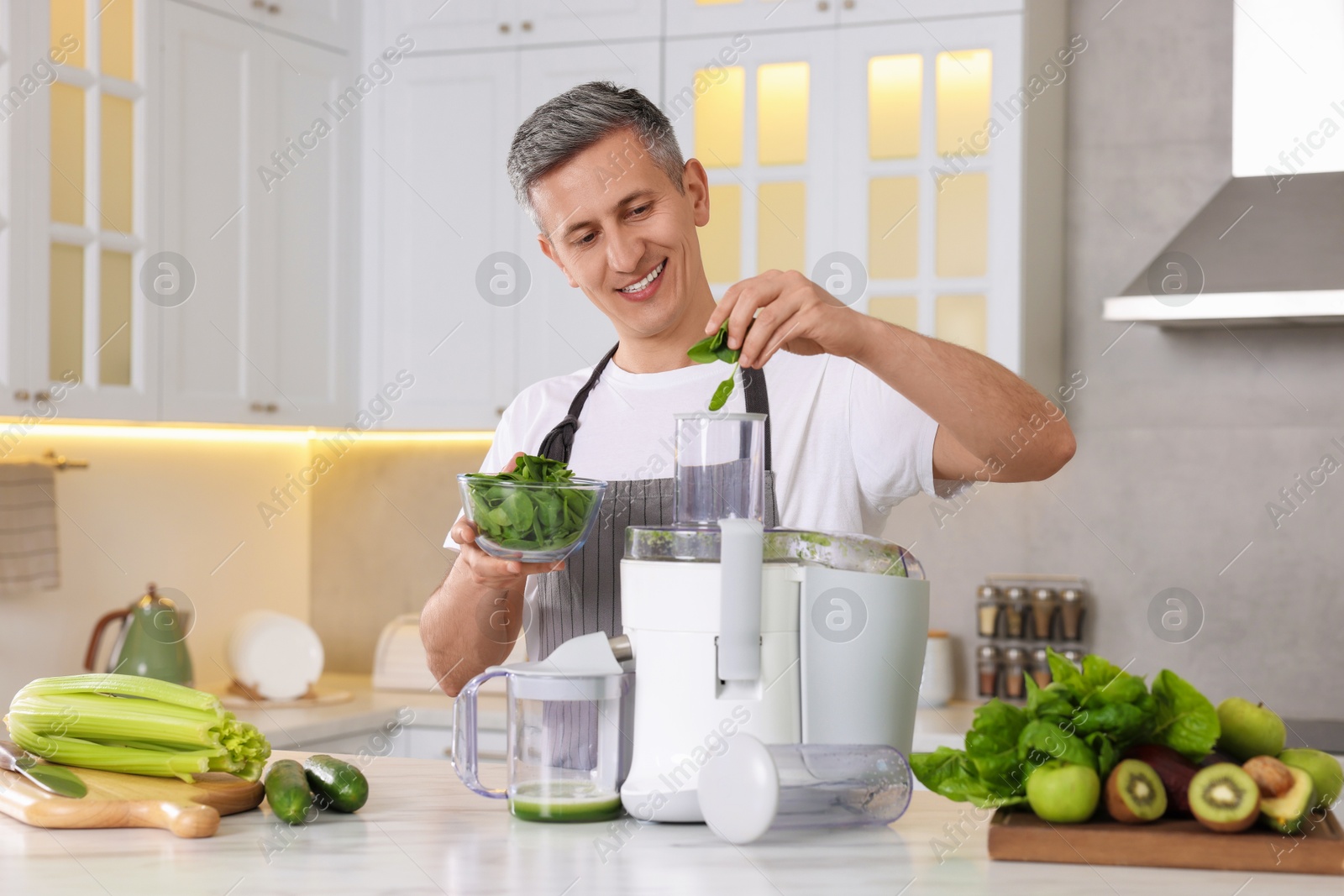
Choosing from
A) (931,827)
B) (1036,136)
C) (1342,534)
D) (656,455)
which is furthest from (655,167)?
(1342,534)

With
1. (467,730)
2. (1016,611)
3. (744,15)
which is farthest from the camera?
(1016,611)

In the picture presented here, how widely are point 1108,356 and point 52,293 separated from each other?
84.0 inches

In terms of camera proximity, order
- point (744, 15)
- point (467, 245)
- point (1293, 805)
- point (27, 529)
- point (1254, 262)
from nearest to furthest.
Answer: point (1293, 805)
point (1254, 262)
point (27, 529)
point (744, 15)
point (467, 245)

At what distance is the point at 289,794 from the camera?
1055 mm

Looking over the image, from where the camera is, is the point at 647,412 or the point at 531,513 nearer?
the point at 531,513

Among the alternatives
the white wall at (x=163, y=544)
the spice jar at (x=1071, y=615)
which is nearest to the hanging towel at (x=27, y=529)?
the white wall at (x=163, y=544)

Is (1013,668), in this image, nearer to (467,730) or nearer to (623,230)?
(623,230)

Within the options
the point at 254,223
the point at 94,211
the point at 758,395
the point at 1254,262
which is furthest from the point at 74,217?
the point at 1254,262

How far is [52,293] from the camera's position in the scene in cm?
247

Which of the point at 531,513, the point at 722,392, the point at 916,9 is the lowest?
the point at 531,513

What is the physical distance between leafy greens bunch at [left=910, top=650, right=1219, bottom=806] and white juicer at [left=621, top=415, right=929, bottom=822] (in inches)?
4.3

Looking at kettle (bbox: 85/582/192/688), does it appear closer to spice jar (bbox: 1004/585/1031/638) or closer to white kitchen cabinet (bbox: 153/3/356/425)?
white kitchen cabinet (bbox: 153/3/356/425)

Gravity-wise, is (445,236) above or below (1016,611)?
above

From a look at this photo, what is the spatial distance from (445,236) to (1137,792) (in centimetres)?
238
